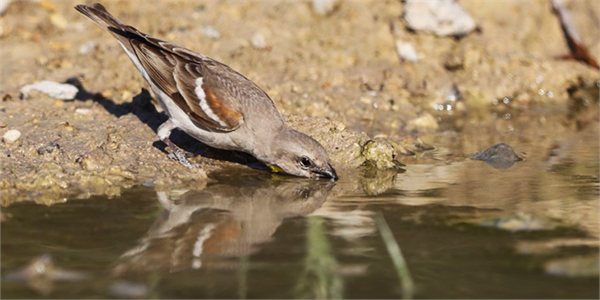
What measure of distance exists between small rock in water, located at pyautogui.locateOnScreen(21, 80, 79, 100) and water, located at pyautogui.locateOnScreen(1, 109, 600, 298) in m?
2.46

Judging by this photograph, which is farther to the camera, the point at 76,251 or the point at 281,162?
the point at 281,162

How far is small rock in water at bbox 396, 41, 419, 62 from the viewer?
33.0 feet

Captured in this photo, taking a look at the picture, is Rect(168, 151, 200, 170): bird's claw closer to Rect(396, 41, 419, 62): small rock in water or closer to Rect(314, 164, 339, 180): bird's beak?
Rect(314, 164, 339, 180): bird's beak

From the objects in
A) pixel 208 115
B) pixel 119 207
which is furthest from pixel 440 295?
pixel 208 115

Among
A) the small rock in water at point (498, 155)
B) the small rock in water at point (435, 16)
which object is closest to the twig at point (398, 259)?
the small rock in water at point (498, 155)

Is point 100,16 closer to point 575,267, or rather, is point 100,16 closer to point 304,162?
point 304,162

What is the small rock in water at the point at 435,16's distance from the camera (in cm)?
1017

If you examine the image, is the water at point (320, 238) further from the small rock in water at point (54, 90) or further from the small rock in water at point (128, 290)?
the small rock in water at point (54, 90)

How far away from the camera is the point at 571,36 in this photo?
1075 centimetres

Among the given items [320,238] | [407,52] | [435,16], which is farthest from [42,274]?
[435,16]

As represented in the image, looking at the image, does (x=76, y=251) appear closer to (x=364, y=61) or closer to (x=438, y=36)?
(x=364, y=61)

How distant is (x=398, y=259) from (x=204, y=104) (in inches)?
120

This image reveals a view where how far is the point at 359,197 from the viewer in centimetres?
585

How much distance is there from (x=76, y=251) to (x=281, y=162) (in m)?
2.47
